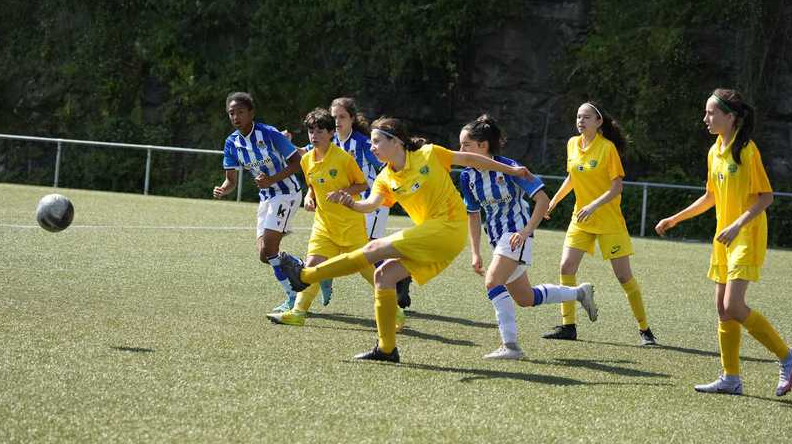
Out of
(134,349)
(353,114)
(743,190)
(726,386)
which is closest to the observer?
(743,190)

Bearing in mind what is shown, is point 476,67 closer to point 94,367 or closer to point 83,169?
point 83,169

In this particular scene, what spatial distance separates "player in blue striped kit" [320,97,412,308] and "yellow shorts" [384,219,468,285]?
2.24 metres

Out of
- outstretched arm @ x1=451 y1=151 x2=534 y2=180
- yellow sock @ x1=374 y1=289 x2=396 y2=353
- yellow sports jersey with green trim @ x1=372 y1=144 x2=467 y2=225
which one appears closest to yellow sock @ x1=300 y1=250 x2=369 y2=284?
yellow sock @ x1=374 y1=289 x2=396 y2=353

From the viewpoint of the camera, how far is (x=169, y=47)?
2891 cm

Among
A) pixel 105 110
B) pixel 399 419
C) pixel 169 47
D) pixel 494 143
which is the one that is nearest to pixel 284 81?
pixel 169 47

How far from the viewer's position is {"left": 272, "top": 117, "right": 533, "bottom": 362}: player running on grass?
6.54 meters

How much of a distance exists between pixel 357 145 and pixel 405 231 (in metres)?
3.00

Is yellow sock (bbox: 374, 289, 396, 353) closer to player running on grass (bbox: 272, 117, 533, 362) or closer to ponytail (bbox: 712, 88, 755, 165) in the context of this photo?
player running on grass (bbox: 272, 117, 533, 362)

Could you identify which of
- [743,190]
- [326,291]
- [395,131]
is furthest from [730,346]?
[326,291]

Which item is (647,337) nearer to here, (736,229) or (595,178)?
(595,178)

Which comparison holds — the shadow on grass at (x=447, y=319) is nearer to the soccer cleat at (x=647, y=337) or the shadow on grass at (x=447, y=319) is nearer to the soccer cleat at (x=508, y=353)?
the soccer cleat at (x=647, y=337)

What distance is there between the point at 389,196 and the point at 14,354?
2268 millimetres

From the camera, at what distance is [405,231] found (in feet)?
21.4

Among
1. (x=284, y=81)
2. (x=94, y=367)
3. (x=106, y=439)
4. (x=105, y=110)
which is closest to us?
(x=106, y=439)
